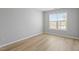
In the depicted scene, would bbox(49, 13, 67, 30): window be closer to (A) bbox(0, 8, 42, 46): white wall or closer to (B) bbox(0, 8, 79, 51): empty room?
(B) bbox(0, 8, 79, 51): empty room

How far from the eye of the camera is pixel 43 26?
184cm

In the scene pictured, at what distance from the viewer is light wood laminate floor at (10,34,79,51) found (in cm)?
169

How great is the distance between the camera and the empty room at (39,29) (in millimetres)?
1676

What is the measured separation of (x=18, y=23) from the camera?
1756 mm

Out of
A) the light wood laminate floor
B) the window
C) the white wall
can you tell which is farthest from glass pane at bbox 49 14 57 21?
the light wood laminate floor

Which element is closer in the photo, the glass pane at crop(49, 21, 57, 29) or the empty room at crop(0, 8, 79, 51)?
the empty room at crop(0, 8, 79, 51)

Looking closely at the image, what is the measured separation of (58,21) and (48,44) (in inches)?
21.1

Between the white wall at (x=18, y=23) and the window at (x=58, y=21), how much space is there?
0.24m

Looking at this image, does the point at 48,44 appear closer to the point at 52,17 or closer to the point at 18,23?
the point at 52,17

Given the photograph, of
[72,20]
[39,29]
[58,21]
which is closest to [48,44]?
[39,29]

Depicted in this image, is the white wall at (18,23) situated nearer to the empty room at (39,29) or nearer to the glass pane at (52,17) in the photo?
the empty room at (39,29)
